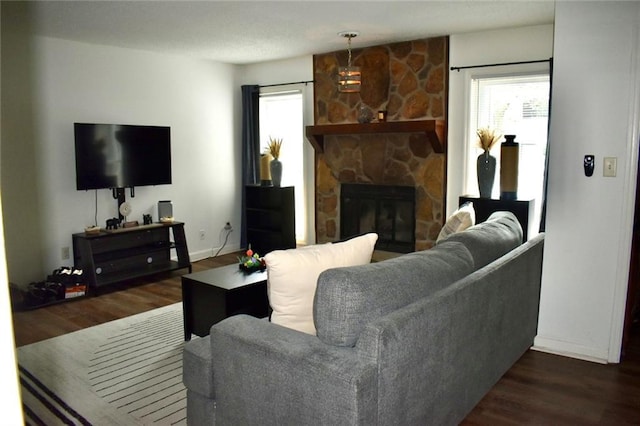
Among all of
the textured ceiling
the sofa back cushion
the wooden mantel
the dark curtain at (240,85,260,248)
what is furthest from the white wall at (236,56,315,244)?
the sofa back cushion

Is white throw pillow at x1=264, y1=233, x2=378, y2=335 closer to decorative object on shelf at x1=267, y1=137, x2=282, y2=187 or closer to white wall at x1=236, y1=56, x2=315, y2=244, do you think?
decorative object on shelf at x1=267, y1=137, x2=282, y2=187

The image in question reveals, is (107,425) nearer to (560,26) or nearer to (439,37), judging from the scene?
(560,26)

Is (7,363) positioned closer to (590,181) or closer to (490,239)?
(490,239)

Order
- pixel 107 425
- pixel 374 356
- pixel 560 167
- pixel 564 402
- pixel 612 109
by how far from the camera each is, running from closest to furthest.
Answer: pixel 374 356 < pixel 107 425 < pixel 564 402 < pixel 612 109 < pixel 560 167

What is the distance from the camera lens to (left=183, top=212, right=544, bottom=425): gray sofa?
5.76 feet

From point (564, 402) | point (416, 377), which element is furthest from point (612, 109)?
point (416, 377)

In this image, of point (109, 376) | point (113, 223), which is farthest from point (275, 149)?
point (109, 376)

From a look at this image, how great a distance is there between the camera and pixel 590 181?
3141 mm

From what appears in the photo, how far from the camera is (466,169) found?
5.14 meters

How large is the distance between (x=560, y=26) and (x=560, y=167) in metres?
0.86

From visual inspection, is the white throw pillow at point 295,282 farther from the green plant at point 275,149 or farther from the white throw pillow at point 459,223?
the green plant at point 275,149

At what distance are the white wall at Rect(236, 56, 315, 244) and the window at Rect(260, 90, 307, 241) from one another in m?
0.08

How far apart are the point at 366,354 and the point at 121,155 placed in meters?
4.26

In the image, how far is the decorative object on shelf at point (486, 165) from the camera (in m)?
4.66
